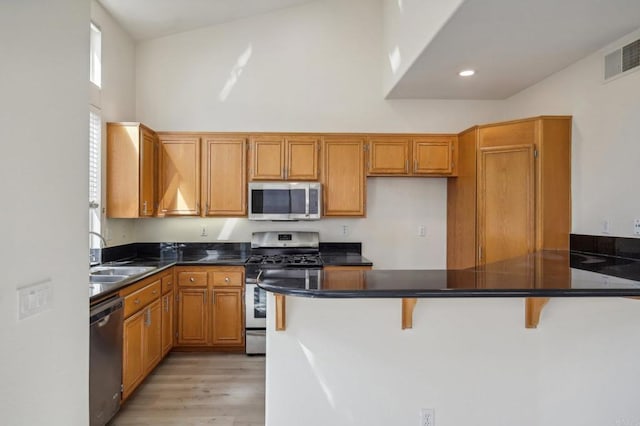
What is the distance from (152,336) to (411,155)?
10.1ft

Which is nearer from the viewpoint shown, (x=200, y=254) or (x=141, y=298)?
(x=141, y=298)

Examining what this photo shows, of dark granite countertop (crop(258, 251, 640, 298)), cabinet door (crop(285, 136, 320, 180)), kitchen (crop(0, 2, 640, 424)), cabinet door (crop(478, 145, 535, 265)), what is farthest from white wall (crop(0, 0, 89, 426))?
cabinet door (crop(478, 145, 535, 265))

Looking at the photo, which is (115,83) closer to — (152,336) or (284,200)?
(284,200)

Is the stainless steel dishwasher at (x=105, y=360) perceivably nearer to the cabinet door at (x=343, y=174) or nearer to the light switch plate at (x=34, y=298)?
the light switch plate at (x=34, y=298)

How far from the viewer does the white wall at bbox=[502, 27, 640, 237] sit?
8.41 feet

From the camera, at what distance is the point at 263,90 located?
4203 millimetres

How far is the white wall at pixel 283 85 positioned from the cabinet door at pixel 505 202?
39.5 inches

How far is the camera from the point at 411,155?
402cm

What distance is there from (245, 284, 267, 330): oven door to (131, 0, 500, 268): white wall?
81cm

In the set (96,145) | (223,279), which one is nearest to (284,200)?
(223,279)

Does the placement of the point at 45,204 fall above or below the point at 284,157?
below

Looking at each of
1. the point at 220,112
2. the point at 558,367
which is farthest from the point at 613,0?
the point at 220,112

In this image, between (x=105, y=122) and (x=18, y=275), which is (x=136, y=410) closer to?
(x=18, y=275)

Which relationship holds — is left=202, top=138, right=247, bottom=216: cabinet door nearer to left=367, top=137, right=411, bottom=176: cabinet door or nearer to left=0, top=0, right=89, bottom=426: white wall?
left=367, top=137, right=411, bottom=176: cabinet door
